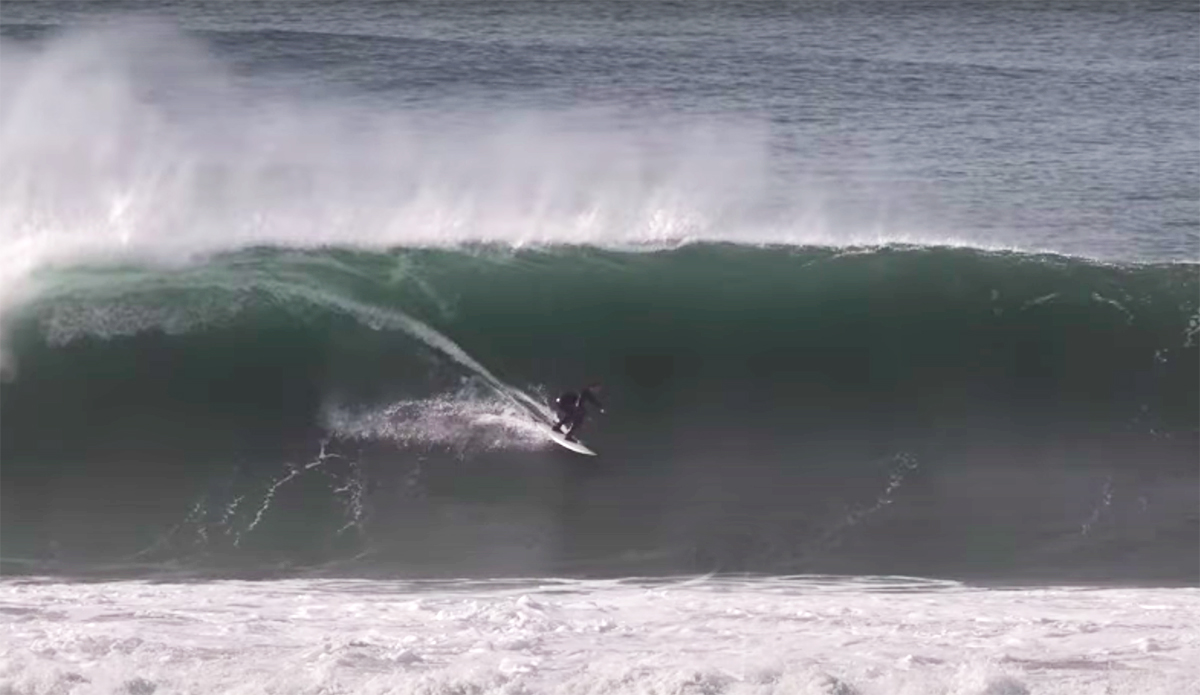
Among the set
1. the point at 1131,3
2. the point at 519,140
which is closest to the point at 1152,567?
the point at 519,140

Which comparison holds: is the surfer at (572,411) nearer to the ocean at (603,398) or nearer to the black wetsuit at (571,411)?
the black wetsuit at (571,411)

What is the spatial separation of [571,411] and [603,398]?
3.55ft

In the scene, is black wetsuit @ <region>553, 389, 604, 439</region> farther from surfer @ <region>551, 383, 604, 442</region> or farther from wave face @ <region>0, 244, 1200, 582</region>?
wave face @ <region>0, 244, 1200, 582</region>

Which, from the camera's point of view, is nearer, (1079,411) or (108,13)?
(1079,411)

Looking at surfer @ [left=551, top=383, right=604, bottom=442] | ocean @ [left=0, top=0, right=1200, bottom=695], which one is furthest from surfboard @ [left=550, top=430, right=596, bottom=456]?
ocean @ [left=0, top=0, right=1200, bottom=695]

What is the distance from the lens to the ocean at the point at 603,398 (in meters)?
11.0

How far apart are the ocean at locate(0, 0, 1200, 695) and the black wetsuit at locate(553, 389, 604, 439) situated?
0.28 meters

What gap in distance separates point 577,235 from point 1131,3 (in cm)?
1459

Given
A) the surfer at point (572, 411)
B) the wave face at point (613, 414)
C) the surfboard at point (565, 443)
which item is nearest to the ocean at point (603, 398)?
the wave face at point (613, 414)

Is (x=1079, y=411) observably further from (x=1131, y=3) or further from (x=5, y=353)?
(x=1131, y=3)

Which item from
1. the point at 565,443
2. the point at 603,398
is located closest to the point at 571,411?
the point at 565,443

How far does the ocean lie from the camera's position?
1102 cm

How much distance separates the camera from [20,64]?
2027 cm

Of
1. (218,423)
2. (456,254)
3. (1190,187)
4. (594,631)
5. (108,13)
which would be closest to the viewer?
(594,631)
